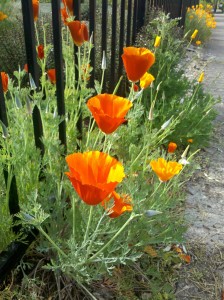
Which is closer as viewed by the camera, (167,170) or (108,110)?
(108,110)

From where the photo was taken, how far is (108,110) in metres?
1.28

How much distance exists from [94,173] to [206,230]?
4.44 feet

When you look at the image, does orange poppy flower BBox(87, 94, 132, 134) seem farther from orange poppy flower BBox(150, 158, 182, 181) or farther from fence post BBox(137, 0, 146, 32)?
fence post BBox(137, 0, 146, 32)

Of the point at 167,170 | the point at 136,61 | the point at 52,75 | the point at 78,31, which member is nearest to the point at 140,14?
the point at 52,75

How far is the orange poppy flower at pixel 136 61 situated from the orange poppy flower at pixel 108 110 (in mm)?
247

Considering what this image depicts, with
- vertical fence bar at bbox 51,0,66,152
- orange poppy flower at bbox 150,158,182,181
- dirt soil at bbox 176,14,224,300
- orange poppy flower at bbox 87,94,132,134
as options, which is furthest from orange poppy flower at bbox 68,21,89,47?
dirt soil at bbox 176,14,224,300

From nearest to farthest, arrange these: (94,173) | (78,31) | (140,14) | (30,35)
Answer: (94,173) < (30,35) < (78,31) < (140,14)

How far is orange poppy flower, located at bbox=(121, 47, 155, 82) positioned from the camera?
1.44m

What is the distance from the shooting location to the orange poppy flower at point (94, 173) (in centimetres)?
97

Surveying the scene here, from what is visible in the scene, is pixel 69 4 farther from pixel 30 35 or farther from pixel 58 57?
pixel 30 35

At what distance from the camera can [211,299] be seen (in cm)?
177

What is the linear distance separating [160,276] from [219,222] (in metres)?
0.69

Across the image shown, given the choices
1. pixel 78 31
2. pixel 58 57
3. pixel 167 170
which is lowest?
pixel 167 170

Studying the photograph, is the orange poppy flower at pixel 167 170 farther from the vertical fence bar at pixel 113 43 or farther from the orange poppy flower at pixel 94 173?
the vertical fence bar at pixel 113 43
